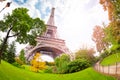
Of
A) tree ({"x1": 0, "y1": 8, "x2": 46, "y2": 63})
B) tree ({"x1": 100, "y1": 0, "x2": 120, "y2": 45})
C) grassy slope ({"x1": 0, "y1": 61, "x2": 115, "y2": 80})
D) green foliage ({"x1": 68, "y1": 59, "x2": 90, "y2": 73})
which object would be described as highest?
tree ({"x1": 100, "y1": 0, "x2": 120, "y2": 45})

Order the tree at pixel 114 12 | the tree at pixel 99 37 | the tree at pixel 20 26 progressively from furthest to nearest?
the tree at pixel 99 37 → the tree at pixel 114 12 → the tree at pixel 20 26

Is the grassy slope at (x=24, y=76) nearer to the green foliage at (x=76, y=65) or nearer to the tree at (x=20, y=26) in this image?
the tree at (x=20, y=26)

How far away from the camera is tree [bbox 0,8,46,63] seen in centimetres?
2108

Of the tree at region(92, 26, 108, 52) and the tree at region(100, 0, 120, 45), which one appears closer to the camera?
the tree at region(100, 0, 120, 45)

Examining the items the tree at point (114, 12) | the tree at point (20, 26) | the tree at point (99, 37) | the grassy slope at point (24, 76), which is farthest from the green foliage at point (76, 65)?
the tree at point (99, 37)

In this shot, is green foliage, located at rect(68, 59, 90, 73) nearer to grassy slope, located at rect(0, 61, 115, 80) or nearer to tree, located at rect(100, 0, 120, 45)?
tree, located at rect(100, 0, 120, 45)

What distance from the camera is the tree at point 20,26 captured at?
21084mm

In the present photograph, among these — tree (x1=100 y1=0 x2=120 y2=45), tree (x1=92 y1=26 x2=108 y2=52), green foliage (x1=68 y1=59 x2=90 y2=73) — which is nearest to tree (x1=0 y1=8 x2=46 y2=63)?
tree (x1=100 y1=0 x2=120 y2=45)

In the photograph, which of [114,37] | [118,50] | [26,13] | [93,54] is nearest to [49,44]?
[93,54]

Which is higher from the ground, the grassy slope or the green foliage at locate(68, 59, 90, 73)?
the green foliage at locate(68, 59, 90, 73)

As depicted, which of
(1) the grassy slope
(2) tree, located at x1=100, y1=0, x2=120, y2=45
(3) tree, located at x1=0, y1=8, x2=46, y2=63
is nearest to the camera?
(1) the grassy slope

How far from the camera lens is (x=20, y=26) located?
2097cm

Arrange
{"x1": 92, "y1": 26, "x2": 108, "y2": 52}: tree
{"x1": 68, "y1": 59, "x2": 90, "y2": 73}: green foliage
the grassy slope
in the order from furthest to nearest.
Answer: {"x1": 92, "y1": 26, "x2": 108, "y2": 52}: tree
{"x1": 68, "y1": 59, "x2": 90, "y2": 73}: green foliage
the grassy slope

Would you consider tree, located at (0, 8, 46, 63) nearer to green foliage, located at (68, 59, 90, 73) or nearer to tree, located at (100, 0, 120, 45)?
tree, located at (100, 0, 120, 45)
